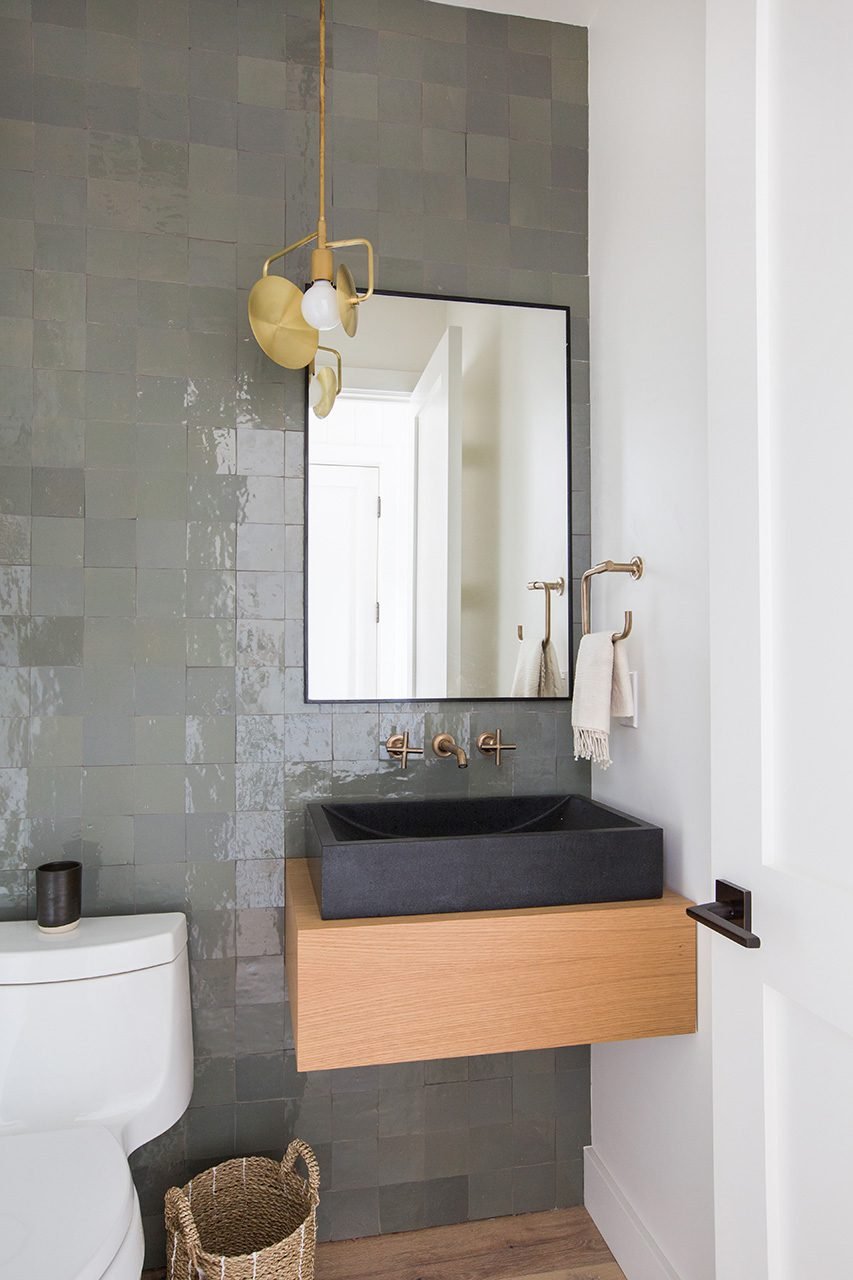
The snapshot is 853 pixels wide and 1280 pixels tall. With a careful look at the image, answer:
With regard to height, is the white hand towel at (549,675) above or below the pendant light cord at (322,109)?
below

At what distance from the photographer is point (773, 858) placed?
36.1 inches

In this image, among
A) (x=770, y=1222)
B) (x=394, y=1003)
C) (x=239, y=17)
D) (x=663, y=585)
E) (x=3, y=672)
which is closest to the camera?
(x=770, y=1222)

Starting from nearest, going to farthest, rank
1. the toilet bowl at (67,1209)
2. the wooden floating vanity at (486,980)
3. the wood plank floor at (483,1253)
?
the toilet bowl at (67,1209)
the wooden floating vanity at (486,980)
the wood plank floor at (483,1253)

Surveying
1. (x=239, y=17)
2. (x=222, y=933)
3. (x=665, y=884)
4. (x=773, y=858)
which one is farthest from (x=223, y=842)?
(x=239, y=17)

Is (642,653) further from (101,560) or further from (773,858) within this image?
(101,560)

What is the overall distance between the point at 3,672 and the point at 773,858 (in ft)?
4.76

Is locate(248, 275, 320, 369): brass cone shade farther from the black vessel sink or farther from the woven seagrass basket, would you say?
the woven seagrass basket

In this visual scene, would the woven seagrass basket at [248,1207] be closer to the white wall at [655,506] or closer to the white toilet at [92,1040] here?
the white toilet at [92,1040]

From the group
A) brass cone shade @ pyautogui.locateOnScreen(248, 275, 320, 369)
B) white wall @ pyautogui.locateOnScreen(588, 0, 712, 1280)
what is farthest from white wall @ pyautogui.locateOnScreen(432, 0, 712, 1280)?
brass cone shade @ pyautogui.locateOnScreen(248, 275, 320, 369)

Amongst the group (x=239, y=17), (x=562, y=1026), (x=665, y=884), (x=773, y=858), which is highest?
(x=239, y=17)

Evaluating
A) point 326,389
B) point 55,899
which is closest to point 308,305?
point 326,389

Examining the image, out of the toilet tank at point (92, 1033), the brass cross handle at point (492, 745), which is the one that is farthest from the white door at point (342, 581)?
the toilet tank at point (92, 1033)

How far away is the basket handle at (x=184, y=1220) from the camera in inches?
56.9

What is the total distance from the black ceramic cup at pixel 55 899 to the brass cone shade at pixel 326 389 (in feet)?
3.34
